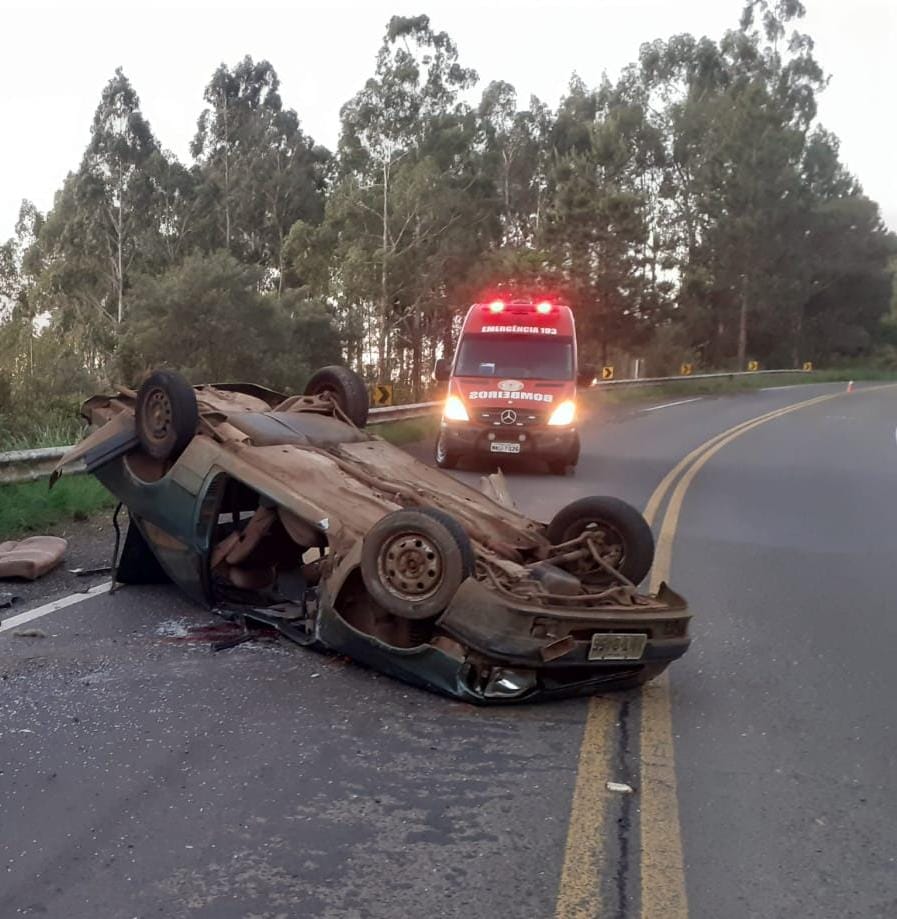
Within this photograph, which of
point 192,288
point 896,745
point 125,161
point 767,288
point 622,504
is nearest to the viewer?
point 896,745

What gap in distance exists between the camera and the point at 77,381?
18.0m

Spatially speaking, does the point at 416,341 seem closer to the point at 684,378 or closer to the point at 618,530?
the point at 684,378

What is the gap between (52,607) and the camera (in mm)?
7402

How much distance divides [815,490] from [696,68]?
5990cm

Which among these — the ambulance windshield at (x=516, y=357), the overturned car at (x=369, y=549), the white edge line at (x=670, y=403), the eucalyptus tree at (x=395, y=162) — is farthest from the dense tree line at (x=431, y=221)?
the overturned car at (x=369, y=549)

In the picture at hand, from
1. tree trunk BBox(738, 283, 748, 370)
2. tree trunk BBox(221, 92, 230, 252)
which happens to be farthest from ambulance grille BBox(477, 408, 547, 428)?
tree trunk BBox(738, 283, 748, 370)

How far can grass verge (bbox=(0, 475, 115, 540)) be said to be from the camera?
10141 millimetres

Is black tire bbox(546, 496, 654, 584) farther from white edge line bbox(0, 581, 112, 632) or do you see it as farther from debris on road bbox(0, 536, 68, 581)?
debris on road bbox(0, 536, 68, 581)

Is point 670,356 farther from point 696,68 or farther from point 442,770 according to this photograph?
point 442,770

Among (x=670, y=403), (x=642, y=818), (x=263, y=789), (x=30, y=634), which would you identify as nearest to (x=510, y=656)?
(x=642, y=818)

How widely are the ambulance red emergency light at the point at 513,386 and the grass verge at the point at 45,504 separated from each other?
572 centimetres

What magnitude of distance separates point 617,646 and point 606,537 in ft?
4.37

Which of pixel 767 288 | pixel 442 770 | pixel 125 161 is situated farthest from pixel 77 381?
pixel 767 288

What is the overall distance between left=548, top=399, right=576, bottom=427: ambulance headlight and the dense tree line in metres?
16.1
